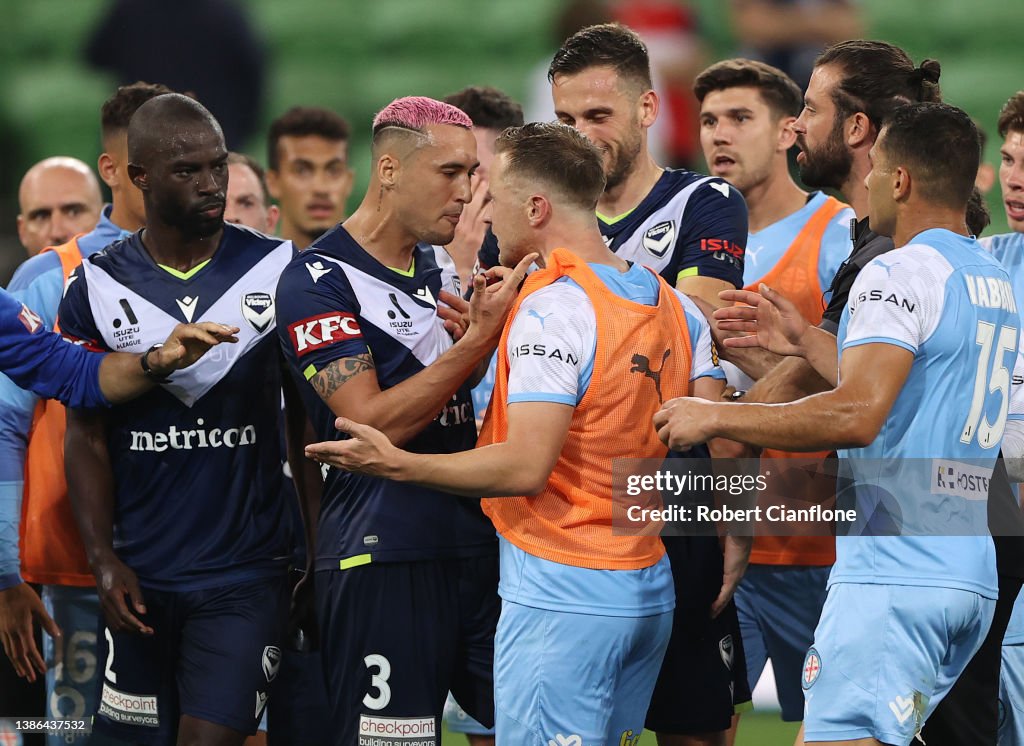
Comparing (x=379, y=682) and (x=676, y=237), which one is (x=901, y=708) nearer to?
(x=379, y=682)

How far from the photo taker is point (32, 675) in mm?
4773

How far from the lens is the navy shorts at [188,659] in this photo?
4.17m

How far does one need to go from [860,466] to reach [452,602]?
1.24 metres

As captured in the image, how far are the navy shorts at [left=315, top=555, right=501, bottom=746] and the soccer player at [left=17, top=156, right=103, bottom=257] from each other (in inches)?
110

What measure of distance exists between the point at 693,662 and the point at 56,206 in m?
3.64

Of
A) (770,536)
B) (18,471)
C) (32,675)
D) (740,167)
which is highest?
(740,167)

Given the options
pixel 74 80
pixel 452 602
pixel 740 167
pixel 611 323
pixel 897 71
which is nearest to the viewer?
pixel 611 323

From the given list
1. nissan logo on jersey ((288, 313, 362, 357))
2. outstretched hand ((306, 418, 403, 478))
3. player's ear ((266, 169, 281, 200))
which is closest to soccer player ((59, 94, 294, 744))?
nissan logo on jersey ((288, 313, 362, 357))

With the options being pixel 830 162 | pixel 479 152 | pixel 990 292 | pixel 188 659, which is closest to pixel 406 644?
pixel 188 659

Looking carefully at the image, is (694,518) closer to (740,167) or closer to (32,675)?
(740,167)

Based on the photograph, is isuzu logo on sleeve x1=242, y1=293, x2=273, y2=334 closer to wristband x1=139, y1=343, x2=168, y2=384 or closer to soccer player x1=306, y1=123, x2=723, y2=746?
wristband x1=139, y1=343, x2=168, y2=384

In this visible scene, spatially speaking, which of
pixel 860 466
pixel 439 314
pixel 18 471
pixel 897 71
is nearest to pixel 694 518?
pixel 860 466

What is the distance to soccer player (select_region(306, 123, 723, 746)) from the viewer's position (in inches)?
137

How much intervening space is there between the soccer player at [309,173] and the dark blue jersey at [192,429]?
2.55 metres
